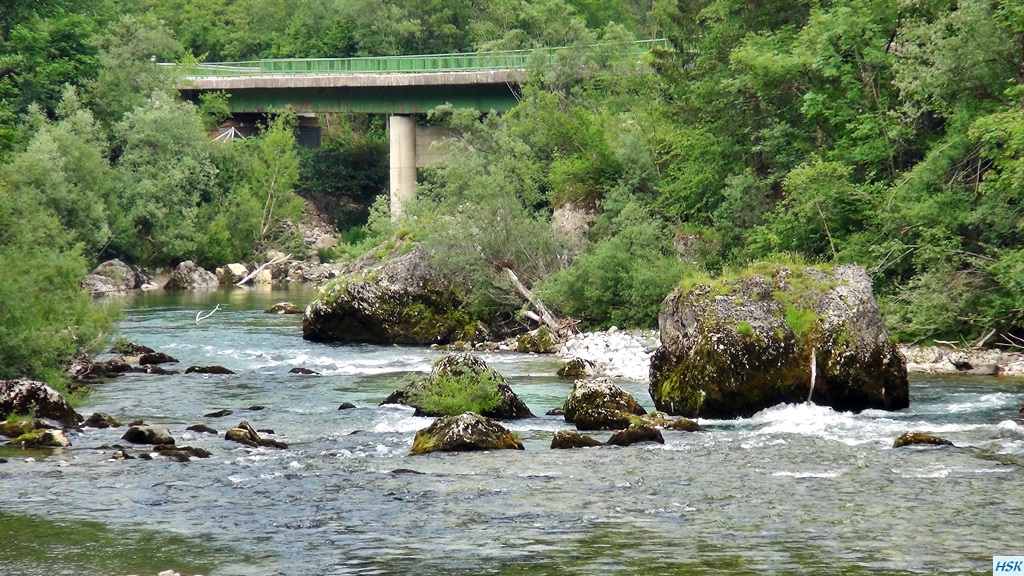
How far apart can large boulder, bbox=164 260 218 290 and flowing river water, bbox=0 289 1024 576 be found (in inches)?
1532

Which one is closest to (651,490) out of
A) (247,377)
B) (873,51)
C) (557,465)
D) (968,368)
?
(557,465)

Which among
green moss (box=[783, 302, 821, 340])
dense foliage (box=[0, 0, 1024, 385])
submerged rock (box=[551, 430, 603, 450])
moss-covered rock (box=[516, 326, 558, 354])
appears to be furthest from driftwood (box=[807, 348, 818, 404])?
moss-covered rock (box=[516, 326, 558, 354])

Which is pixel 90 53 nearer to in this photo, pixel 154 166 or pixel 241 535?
pixel 154 166

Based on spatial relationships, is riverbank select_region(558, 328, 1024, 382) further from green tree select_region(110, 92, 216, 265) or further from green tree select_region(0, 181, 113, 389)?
green tree select_region(110, 92, 216, 265)

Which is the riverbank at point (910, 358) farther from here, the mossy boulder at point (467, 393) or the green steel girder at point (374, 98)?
the green steel girder at point (374, 98)

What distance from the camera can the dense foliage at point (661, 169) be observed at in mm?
34031

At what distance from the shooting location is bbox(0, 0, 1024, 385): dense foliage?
34031mm

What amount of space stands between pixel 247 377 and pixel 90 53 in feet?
140

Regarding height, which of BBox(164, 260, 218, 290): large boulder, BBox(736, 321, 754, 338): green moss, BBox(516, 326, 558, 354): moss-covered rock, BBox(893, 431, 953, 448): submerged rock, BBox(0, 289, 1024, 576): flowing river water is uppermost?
BBox(164, 260, 218, 290): large boulder

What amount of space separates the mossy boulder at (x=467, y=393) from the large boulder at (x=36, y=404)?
22.5 ft

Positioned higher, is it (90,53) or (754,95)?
(90,53)

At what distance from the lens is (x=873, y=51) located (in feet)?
127

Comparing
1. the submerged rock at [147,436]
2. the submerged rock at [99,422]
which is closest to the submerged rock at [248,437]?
the submerged rock at [147,436]

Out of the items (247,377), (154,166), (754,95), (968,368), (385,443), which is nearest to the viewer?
(385,443)
